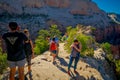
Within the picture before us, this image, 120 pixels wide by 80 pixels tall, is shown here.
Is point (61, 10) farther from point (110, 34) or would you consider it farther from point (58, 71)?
point (58, 71)

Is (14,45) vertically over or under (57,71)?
over

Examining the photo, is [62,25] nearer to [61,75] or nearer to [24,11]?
[24,11]

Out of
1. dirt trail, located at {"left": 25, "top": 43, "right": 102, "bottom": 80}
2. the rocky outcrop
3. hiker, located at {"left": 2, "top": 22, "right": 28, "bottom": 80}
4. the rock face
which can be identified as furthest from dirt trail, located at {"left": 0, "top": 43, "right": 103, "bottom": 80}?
the rocky outcrop

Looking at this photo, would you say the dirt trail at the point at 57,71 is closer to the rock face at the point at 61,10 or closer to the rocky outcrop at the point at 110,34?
the rock face at the point at 61,10

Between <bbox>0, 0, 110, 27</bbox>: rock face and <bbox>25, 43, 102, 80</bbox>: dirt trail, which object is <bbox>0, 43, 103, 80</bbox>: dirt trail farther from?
<bbox>0, 0, 110, 27</bbox>: rock face

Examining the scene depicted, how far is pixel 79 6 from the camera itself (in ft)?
296

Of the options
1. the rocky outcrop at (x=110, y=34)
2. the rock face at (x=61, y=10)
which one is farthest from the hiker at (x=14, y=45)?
the rocky outcrop at (x=110, y=34)

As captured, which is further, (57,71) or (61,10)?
(61,10)

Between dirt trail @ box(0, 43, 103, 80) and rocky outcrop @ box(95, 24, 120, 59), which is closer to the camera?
dirt trail @ box(0, 43, 103, 80)

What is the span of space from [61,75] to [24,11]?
53550 millimetres

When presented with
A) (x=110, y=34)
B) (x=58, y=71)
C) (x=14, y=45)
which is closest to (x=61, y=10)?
(x=110, y=34)

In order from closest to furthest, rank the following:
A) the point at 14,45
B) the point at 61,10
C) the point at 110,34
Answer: the point at 14,45, the point at 61,10, the point at 110,34

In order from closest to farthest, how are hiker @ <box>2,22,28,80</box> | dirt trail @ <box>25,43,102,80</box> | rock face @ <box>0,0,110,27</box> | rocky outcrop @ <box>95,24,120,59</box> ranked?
hiker @ <box>2,22,28,80</box> → dirt trail @ <box>25,43,102,80</box> → rock face @ <box>0,0,110,27</box> → rocky outcrop @ <box>95,24,120,59</box>

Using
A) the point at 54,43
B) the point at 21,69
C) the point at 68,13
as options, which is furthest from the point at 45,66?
the point at 68,13
